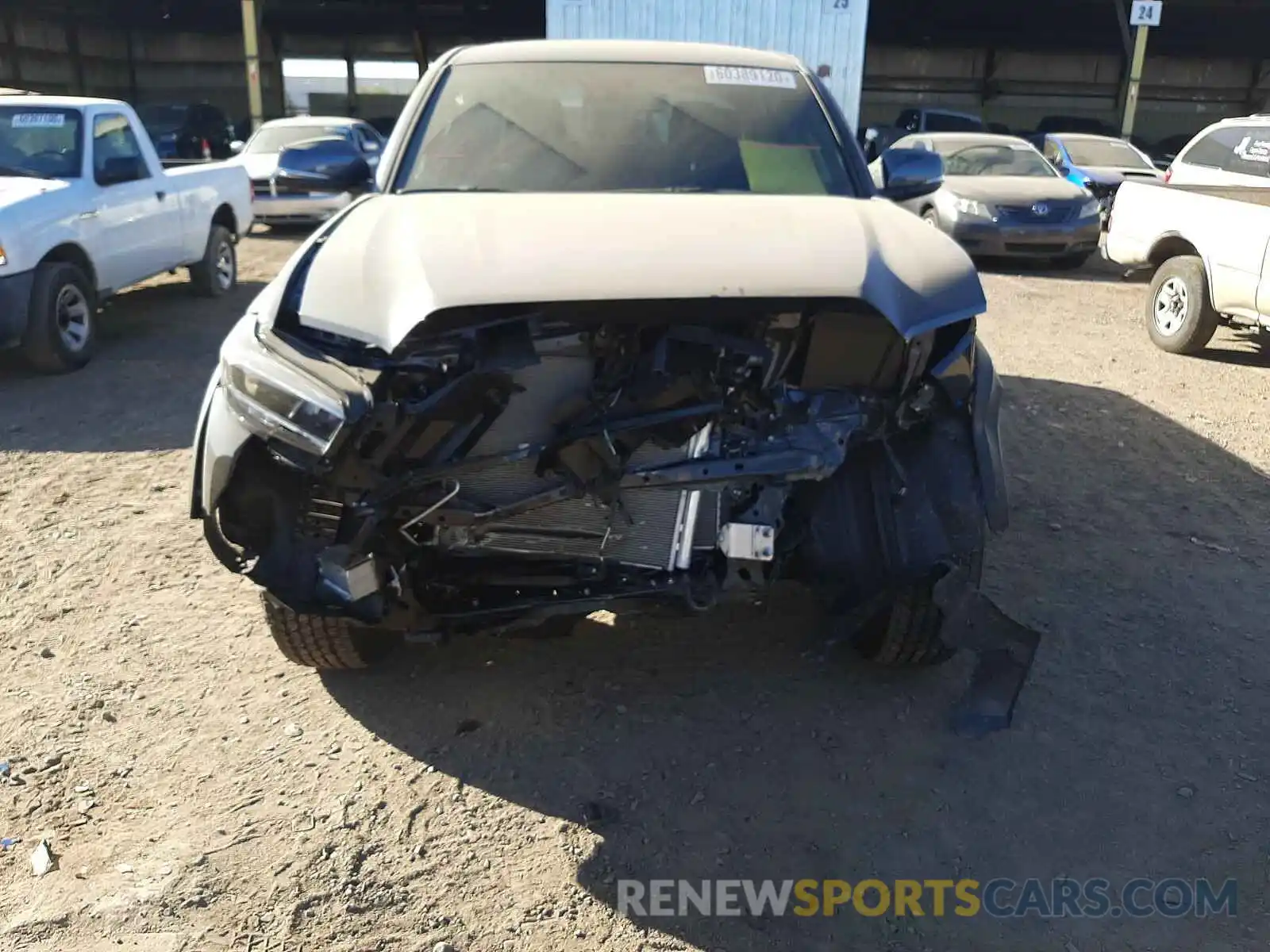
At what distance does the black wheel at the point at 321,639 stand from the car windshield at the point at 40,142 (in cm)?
560

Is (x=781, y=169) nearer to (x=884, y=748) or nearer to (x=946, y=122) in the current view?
(x=884, y=748)

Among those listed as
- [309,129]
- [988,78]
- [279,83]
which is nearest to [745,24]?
[309,129]

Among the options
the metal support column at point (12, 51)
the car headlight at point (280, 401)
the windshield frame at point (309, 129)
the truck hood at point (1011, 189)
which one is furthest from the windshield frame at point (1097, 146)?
the metal support column at point (12, 51)

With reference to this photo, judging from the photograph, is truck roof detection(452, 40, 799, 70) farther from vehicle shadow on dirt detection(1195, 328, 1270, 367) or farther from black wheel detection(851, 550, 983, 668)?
vehicle shadow on dirt detection(1195, 328, 1270, 367)

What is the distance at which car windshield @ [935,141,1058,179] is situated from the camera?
1238 cm

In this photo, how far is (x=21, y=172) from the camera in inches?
281

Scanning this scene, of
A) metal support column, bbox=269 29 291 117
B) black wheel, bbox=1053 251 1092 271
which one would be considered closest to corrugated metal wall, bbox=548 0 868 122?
black wheel, bbox=1053 251 1092 271

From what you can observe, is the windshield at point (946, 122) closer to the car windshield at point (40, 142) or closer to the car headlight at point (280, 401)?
the car windshield at point (40, 142)

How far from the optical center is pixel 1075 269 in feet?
39.6

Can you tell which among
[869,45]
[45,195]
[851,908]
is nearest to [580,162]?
[851,908]

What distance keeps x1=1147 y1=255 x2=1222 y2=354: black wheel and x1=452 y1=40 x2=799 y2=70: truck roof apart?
475 centimetres

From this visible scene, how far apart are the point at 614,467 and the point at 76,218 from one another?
6.00m

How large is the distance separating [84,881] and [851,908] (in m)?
1.88

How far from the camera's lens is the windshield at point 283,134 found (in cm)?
1446
